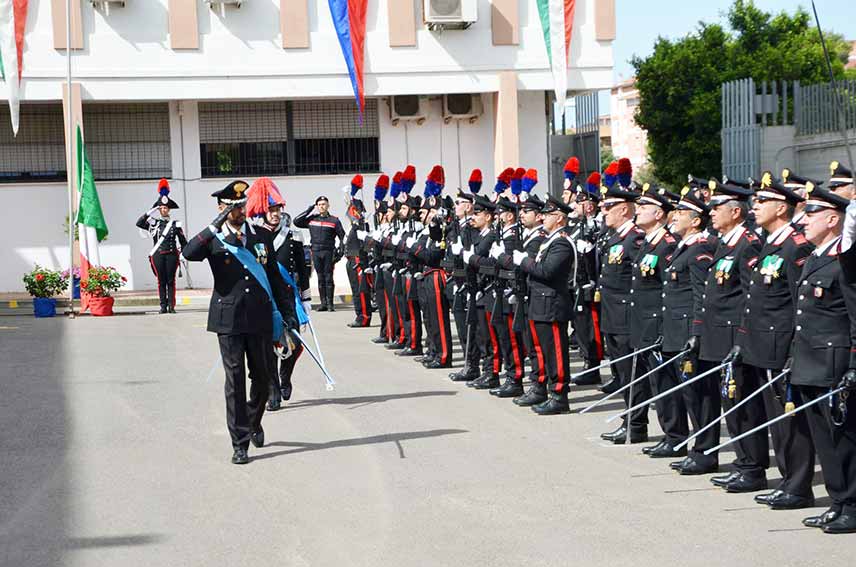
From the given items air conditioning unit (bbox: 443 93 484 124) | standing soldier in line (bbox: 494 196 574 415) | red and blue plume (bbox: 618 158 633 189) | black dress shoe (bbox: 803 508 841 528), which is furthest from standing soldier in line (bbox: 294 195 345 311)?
black dress shoe (bbox: 803 508 841 528)

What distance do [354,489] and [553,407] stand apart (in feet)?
10.3

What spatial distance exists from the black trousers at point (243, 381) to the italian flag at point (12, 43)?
1478 cm

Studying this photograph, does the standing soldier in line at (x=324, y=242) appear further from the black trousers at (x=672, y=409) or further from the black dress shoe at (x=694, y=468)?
the black dress shoe at (x=694, y=468)

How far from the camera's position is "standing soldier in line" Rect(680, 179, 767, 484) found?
798cm

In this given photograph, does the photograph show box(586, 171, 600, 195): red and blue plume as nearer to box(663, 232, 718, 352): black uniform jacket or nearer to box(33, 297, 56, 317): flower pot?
box(663, 232, 718, 352): black uniform jacket

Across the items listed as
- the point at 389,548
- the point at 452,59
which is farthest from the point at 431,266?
the point at 452,59

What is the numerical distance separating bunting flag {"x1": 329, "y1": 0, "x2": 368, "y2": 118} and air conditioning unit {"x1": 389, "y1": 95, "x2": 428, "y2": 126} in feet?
4.97

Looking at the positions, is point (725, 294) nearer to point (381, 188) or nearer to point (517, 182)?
point (517, 182)

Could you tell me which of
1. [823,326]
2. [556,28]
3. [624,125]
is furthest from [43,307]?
[624,125]

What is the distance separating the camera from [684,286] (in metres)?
8.91

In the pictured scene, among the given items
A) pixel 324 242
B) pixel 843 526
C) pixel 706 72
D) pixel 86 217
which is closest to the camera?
pixel 843 526

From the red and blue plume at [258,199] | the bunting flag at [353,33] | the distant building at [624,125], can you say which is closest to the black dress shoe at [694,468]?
the red and blue plume at [258,199]

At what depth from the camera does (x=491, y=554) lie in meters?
6.66

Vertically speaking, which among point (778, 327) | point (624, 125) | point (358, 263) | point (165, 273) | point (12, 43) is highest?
point (624, 125)
